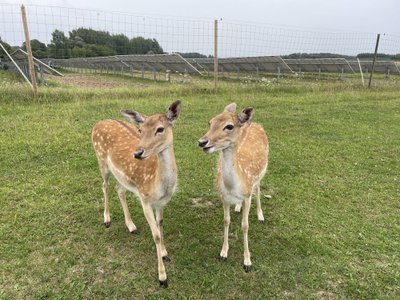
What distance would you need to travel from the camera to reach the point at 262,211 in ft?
16.0

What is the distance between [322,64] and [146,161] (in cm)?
2758

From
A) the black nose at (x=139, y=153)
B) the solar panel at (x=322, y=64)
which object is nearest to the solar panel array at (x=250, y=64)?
the solar panel at (x=322, y=64)

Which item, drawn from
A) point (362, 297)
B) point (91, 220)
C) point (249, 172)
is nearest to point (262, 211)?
point (249, 172)

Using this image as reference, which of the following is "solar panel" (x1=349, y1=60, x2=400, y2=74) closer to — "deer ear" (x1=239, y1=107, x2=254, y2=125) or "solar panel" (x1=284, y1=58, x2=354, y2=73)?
"solar panel" (x1=284, y1=58, x2=354, y2=73)

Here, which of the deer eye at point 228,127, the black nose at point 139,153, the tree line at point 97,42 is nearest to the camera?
the black nose at point 139,153

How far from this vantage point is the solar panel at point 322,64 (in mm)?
26156

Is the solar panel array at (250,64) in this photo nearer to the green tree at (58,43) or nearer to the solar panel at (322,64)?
the solar panel at (322,64)

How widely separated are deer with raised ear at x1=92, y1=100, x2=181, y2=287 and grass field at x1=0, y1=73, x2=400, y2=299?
0.37 m

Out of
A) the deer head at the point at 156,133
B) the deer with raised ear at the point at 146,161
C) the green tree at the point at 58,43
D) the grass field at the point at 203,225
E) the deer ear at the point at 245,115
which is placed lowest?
the grass field at the point at 203,225

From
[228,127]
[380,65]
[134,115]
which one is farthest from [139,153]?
[380,65]

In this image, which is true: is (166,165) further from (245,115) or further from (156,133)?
(245,115)

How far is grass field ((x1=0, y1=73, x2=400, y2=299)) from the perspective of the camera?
3441mm

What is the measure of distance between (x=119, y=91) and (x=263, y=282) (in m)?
9.61

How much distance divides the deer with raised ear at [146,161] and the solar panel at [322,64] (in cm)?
2489
